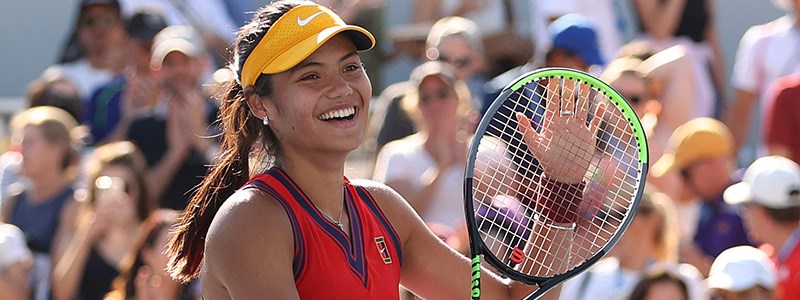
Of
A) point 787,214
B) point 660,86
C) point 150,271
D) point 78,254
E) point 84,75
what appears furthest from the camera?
point 84,75

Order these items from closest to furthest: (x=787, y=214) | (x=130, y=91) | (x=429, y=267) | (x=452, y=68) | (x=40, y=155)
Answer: (x=429, y=267)
(x=787, y=214)
(x=40, y=155)
(x=452, y=68)
(x=130, y=91)

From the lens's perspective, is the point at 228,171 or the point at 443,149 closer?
the point at 228,171

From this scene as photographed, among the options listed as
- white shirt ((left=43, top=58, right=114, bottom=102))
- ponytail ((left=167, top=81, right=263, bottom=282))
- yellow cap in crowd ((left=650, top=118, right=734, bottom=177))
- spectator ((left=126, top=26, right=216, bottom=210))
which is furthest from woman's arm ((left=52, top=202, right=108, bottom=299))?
ponytail ((left=167, top=81, right=263, bottom=282))

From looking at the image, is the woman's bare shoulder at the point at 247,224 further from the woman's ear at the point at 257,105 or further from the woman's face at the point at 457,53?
the woman's face at the point at 457,53

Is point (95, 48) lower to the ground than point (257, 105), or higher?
lower

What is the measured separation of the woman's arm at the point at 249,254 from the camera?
311 cm

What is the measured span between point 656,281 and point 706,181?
3.36ft

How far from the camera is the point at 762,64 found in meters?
7.13

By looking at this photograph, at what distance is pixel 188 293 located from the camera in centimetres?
584

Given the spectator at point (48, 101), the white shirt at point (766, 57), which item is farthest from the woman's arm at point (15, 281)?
the white shirt at point (766, 57)

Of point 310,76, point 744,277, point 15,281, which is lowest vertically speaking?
point 15,281

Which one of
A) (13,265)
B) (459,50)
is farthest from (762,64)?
(13,265)

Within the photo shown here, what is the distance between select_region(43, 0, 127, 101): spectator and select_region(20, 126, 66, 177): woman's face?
1.13m

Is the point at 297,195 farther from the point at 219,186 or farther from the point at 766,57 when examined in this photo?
the point at 766,57
